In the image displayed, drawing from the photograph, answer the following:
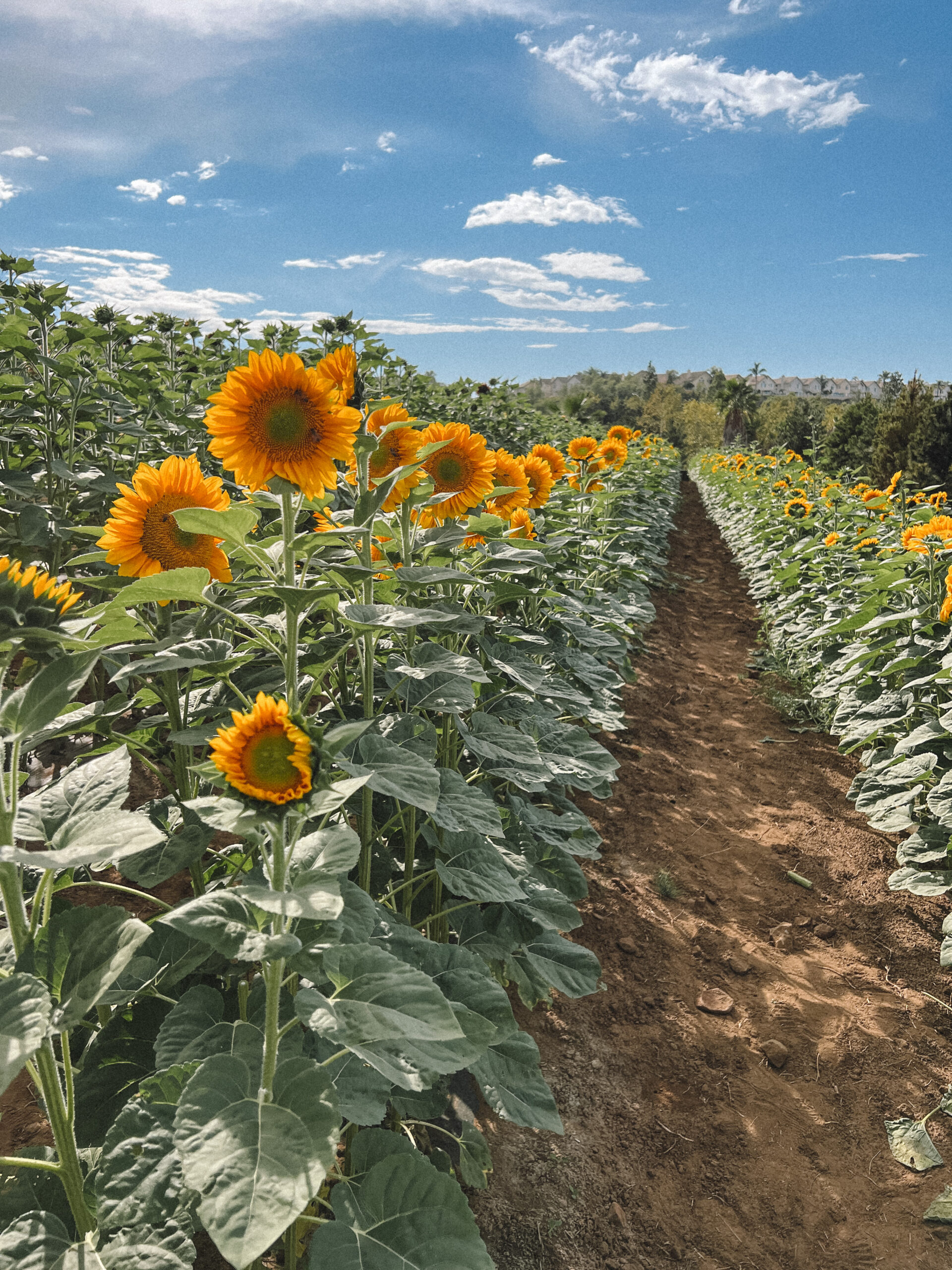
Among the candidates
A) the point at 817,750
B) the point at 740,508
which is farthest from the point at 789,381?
the point at 817,750

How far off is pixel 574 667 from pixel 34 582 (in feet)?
7.05

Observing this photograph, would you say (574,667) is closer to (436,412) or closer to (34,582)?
(34,582)

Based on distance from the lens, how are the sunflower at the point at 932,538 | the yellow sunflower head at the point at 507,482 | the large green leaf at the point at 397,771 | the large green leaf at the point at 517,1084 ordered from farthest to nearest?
1. the sunflower at the point at 932,538
2. the yellow sunflower head at the point at 507,482
3. the large green leaf at the point at 517,1084
4. the large green leaf at the point at 397,771

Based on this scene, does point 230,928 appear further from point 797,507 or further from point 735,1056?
point 797,507

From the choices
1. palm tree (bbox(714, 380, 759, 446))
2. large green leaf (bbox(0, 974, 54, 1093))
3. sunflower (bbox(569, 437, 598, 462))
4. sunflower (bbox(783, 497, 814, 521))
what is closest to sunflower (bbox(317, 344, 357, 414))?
large green leaf (bbox(0, 974, 54, 1093))

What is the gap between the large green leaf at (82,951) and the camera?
38.4 inches

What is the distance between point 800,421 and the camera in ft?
105

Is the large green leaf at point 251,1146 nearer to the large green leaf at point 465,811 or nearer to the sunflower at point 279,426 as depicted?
the large green leaf at point 465,811

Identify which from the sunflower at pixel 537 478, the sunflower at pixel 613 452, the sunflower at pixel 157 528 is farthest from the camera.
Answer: the sunflower at pixel 613 452

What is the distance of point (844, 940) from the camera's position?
10.8ft

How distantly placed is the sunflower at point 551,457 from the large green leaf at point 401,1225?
264 cm

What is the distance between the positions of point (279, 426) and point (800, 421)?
1354 inches

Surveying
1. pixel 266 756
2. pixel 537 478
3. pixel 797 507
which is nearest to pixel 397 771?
pixel 266 756

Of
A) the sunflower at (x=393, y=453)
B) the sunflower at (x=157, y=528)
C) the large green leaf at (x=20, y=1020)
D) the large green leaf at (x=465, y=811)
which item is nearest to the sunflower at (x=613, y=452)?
the sunflower at (x=393, y=453)
